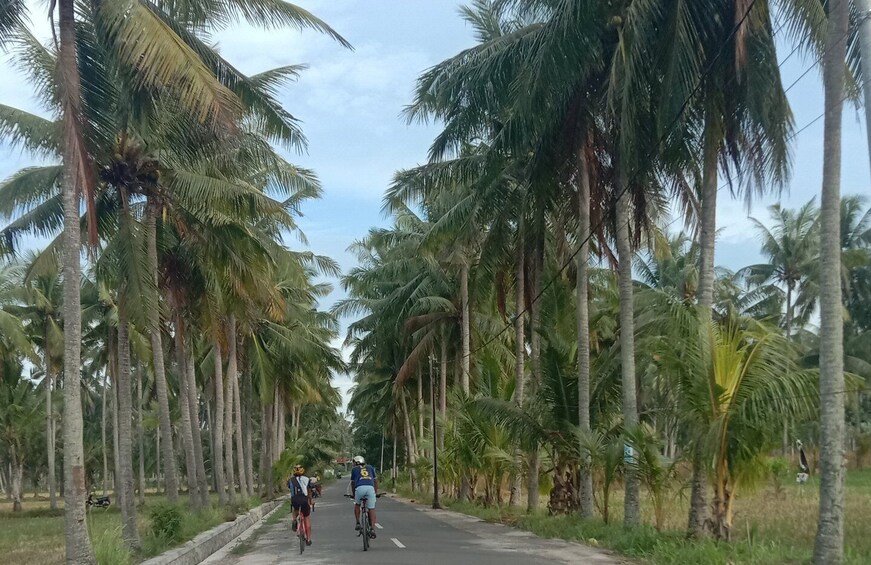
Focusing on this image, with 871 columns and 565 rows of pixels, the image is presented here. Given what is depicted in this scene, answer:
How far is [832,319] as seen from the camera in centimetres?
947

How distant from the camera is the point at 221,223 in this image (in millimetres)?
16766

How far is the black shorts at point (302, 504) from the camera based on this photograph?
50.7 ft

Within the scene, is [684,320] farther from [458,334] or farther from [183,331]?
[458,334]

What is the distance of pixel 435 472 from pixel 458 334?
6.06 meters

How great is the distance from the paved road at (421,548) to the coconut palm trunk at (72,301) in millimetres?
4032

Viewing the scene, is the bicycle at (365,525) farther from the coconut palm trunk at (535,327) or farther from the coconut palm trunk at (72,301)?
the coconut palm trunk at (535,327)

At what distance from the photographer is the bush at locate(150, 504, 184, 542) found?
552 inches

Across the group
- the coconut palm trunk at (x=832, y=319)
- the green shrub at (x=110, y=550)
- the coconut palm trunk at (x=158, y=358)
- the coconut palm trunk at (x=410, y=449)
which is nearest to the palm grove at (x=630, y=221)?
the coconut palm trunk at (x=832, y=319)

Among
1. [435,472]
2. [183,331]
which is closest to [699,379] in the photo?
[183,331]

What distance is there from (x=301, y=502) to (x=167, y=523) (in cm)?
258

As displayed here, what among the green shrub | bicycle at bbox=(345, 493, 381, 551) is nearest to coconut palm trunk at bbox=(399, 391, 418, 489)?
bicycle at bbox=(345, 493, 381, 551)

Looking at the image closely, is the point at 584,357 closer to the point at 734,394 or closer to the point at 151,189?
the point at 734,394

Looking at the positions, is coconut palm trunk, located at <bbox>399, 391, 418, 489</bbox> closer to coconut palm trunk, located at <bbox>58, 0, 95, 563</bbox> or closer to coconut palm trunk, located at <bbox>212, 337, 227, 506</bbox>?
coconut palm trunk, located at <bbox>212, 337, 227, 506</bbox>

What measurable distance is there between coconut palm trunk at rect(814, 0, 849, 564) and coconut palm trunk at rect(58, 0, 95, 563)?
848cm
